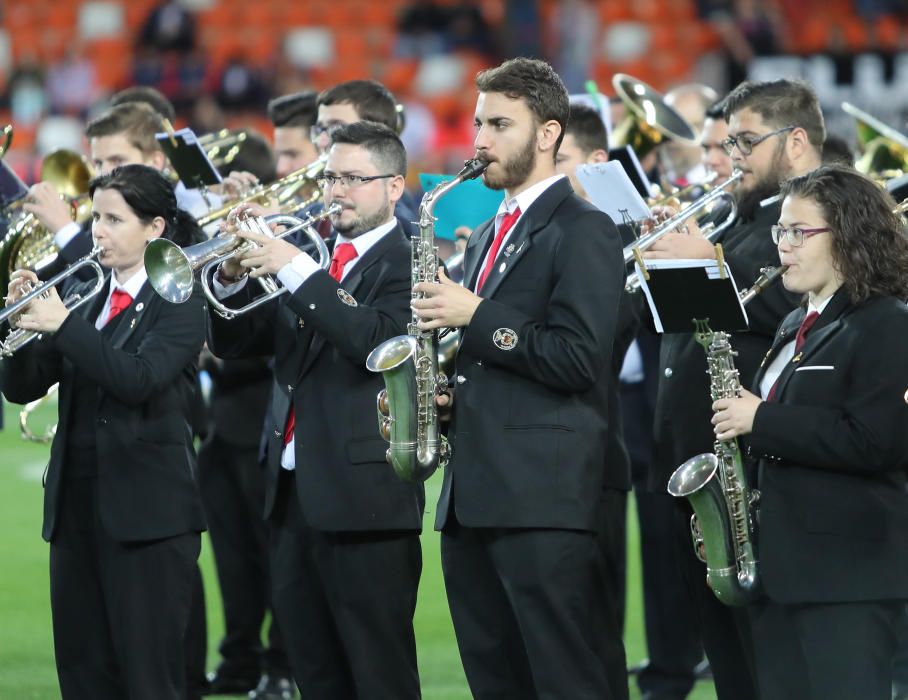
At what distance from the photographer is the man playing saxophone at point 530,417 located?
4.37 meters

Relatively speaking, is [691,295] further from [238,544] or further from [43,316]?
[238,544]

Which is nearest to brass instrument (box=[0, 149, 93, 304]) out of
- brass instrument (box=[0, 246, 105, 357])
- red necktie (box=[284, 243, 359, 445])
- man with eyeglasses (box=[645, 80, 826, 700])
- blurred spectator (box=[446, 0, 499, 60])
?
brass instrument (box=[0, 246, 105, 357])

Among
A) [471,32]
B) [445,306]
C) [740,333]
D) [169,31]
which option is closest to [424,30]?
[471,32]

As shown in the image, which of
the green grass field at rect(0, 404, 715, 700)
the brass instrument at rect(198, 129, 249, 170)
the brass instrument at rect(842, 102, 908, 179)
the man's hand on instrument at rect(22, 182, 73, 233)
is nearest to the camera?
the man's hand on instrument at rect(22, 182, 73, 233)

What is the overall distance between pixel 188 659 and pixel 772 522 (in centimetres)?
275

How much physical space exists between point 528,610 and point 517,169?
126 cm

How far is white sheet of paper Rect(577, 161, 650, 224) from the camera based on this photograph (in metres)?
4.88

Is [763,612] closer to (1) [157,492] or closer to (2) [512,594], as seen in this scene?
(2) [512,594]

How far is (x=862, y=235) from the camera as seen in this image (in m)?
4.22

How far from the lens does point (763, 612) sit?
434 cm

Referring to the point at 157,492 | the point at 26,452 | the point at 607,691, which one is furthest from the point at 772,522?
the point at 26,452

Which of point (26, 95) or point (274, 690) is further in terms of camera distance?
point (26, 95)

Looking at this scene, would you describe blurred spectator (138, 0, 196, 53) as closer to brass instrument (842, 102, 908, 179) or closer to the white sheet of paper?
brass instrument (842, 102, 908, 179)

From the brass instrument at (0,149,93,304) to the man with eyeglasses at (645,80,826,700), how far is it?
2478mm
